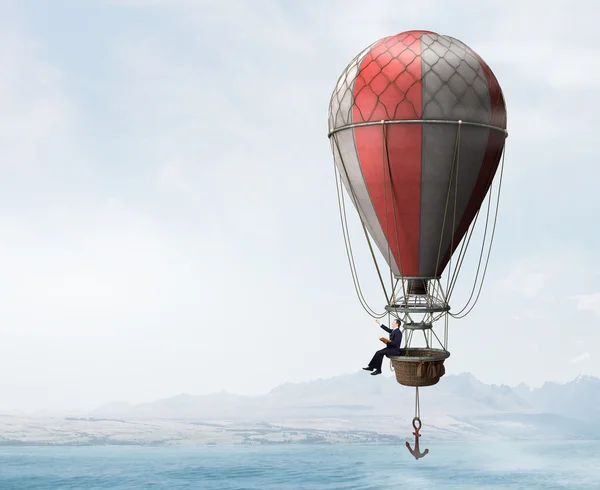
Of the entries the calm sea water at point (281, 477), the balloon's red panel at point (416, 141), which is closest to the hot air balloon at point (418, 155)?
the balloon's red panel at point (416, 141)

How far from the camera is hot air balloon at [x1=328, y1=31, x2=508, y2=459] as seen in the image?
19172 millimetres

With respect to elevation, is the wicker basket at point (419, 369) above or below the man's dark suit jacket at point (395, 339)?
below

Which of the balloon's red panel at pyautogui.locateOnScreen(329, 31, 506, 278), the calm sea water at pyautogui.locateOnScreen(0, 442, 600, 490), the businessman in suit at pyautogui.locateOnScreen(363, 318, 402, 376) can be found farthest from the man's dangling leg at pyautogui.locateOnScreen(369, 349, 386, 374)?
the calm sea water at pyautogui.locateOnScreen(0, 442, 600, 490)

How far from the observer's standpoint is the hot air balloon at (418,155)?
19.2 metres

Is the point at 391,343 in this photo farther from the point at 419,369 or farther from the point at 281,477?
the point at 281,477

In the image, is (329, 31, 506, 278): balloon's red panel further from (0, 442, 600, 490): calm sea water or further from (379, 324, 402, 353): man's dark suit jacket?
(0, 442, 600, 490): calm sea water

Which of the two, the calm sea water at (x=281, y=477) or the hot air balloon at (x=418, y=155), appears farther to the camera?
the calm sea water at (x=281, y=477)

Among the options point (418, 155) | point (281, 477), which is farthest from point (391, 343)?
point (281, 477)

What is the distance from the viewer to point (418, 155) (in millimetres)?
19234

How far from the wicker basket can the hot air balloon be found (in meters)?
0.03

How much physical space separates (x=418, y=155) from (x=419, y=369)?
17.9 ft

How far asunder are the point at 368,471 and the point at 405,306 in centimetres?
17506

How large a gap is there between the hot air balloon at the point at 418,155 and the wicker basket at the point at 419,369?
0.09 ft

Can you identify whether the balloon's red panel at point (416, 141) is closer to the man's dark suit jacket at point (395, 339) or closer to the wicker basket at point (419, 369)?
the man's dark suit jacket at point (395, 339)
